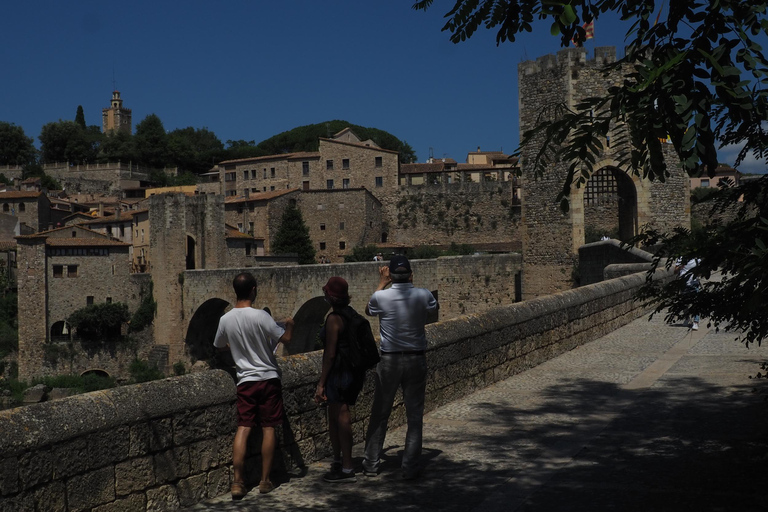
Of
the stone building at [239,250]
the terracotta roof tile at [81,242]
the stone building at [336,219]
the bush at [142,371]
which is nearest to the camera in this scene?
the bush at [142,371]

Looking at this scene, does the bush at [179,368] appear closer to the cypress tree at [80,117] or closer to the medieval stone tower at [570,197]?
the medieval stone tower at [570,197]

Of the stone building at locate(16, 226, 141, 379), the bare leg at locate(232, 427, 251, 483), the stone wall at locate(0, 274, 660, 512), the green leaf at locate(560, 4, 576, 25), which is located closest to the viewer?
the green leaf at locate(560, 4, 576, 25)

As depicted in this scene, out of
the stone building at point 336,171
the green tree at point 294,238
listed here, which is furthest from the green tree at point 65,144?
the green tree at point 294,238

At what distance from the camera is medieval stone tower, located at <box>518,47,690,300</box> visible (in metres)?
25.3

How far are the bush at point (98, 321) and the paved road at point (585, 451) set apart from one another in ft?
157

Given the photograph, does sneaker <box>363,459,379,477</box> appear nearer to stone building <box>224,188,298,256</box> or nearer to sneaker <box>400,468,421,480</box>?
sneaker <box>400,468,421,480</box>

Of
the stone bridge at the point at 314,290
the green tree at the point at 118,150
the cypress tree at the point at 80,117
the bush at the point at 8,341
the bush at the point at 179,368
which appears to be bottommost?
the bush at the point at 179,368

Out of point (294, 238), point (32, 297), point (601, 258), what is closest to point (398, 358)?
point (601, 258)

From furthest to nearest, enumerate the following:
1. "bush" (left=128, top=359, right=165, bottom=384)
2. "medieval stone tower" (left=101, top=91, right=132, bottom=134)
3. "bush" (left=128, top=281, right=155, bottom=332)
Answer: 1. "medieval stone tower" (left=101, top=91, right=132, bottom=134)
2. "bush" (left=128, top=281, right=155, bottom=332)
3. "bush" (left=128, top=359, right=165, bottom=384)

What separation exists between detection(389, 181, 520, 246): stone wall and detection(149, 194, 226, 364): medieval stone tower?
20176mm

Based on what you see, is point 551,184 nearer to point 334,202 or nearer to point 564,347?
point 564,347

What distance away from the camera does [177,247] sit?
5225cm

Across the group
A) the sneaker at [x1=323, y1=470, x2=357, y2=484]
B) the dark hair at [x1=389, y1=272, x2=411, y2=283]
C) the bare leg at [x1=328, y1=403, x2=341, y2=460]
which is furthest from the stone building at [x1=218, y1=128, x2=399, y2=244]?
the sneaker at [x1=323, y1=470, x2=357, y2=484]

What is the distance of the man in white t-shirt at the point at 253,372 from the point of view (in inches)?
207
